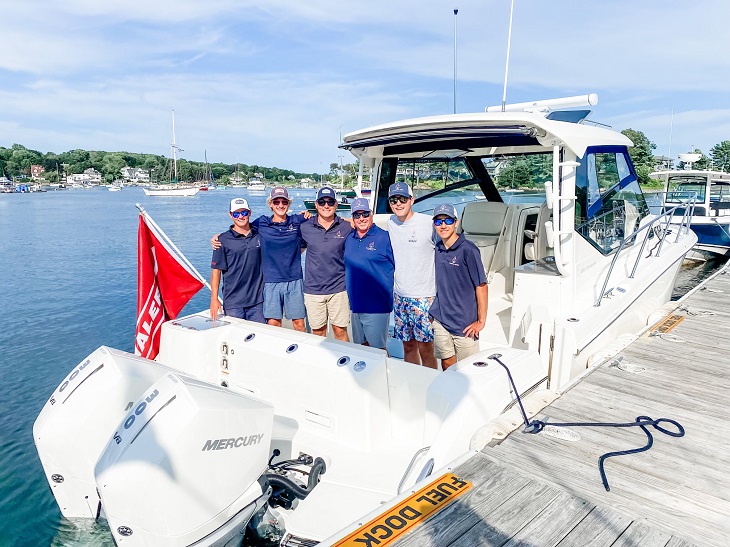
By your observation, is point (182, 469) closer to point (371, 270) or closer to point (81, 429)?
point (81, 429)

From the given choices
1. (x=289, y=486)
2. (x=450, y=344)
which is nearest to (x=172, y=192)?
(x=450, y=344)

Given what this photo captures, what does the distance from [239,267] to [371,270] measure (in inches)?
42.2

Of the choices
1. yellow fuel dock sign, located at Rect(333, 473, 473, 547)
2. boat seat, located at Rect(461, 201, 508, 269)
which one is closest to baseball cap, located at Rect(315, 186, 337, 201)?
boat seat, located at Rect(461, 201, 508, 269)

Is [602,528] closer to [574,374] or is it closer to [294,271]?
[574,374]

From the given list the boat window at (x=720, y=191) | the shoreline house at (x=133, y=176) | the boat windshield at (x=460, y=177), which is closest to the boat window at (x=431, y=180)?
the boat windshield at (x=460, y=177)

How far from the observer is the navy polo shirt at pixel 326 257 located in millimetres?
3867

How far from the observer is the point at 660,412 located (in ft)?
10.6

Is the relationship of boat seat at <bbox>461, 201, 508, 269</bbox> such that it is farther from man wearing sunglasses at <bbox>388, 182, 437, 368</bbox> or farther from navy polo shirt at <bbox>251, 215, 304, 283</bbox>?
navy polo shirt at <bbox>251, 215, 304, 283</bbox>

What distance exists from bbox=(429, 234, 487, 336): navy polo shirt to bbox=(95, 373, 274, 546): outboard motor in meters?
1.44

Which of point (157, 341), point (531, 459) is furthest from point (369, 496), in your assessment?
point (157, 341)

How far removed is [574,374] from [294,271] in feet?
7.48

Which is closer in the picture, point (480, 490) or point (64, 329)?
point (480, 490)

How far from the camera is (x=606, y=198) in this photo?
4.52m

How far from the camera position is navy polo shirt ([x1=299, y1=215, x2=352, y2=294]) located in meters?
3.87
